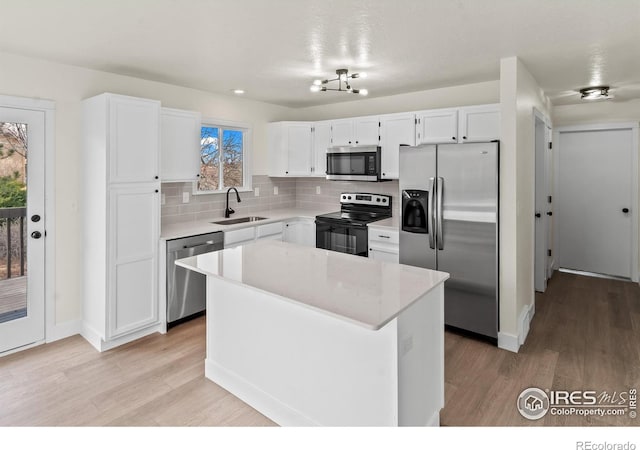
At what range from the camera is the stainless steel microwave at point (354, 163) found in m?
4.54

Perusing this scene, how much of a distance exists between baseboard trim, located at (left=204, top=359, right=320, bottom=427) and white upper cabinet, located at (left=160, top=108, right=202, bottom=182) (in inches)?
79.1

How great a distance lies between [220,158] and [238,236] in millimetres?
1198

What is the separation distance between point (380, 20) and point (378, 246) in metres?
2.38

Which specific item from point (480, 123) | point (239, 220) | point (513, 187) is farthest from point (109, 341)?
point (480, 123)

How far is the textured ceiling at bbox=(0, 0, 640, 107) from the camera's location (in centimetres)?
223

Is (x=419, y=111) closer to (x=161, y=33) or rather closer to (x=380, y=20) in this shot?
(x=380, y=20)

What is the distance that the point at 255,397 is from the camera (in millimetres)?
2479

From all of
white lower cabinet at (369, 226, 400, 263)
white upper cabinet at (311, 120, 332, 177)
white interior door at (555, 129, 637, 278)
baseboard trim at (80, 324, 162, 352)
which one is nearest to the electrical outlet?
white lower cabinet at (369, 226, 400, 263)

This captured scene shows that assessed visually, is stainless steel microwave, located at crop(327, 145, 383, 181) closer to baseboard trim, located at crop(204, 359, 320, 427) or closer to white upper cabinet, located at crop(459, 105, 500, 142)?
white upper cabinet, located at crop(459, 105, 500, 142)

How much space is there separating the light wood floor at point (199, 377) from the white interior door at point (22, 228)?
0.87 ft

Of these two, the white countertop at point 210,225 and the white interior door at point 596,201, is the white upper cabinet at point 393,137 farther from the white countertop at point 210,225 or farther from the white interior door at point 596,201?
the white interior door at point 596,201

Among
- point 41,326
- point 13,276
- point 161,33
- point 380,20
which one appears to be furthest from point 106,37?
point 41,326

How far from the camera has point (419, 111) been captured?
4.19 m

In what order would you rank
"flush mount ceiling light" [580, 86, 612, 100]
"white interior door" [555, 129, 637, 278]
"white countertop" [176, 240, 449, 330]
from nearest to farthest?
"white countertop" [176, 240, 449, 330] → "flush mount ceiling light" [580, 86, 612, 100] → "white interior door" [555, 129, 637, 278]
